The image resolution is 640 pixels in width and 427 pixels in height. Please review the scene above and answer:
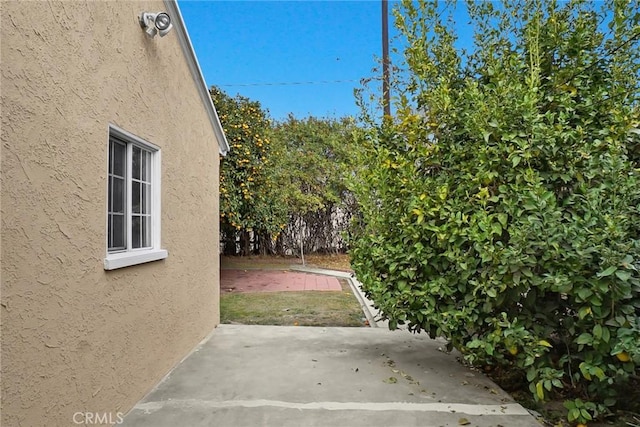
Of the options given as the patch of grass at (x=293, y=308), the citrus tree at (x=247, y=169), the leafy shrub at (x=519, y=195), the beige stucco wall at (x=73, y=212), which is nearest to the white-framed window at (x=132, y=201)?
the beige stucco wall at (x=73, y=212)

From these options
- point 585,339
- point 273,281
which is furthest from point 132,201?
point 273,281

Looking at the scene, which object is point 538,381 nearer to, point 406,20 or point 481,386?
point 481,386

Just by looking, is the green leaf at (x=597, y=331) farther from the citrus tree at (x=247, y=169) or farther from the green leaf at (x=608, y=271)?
the citrus tree at (x=247, y=169)

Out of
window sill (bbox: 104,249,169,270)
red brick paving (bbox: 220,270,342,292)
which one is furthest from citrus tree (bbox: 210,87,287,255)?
window sill (bbox: 104,249,169,270)

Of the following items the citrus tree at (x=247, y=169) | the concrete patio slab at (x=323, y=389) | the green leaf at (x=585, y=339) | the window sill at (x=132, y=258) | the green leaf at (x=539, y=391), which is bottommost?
the concrete patio slab at (x=323, y=389)

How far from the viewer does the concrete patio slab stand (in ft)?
11.9

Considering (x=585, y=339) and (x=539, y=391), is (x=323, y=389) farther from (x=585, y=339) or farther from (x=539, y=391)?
(x=585, y=339)

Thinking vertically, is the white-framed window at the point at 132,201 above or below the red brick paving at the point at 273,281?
above

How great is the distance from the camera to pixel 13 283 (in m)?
2.25

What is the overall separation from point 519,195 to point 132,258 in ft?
11.9

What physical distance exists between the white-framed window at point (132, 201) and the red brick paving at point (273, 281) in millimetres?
6666

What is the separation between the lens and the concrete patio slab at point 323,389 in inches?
143

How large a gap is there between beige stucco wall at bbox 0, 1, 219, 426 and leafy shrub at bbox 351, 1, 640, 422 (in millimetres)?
2540

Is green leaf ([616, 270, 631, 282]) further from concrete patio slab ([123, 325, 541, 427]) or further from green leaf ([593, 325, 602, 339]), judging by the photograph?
concrete patio slab ([123, 325, 541, 427])
